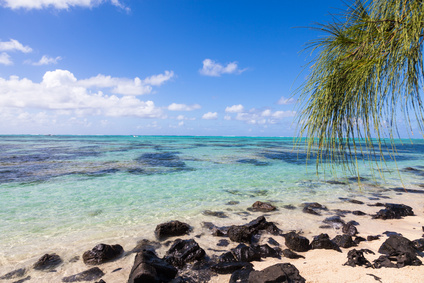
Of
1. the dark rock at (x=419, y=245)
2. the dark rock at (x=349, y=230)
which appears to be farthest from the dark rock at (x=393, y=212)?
the dark rock at (x=419, y=245)

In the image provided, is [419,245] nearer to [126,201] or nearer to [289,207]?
[289,207]

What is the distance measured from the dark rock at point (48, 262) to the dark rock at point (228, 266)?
3318mm

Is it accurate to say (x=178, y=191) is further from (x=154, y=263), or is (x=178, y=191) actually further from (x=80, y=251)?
(x=154, y=263)

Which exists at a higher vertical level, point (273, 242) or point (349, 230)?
point (349, 230)

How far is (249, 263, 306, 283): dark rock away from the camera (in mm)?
3334

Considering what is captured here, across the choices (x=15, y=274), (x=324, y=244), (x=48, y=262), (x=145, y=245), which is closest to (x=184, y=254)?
(x=145, y=245)

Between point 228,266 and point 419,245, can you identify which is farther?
point 419,245

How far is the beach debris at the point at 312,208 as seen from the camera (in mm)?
7794

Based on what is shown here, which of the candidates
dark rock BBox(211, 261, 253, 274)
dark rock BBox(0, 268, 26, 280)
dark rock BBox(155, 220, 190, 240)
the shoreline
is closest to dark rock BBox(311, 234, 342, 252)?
the shoreline

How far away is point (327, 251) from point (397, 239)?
1.34m

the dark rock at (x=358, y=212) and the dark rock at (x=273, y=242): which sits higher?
the dark rock at (x=273, y=242)

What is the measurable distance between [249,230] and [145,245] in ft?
8.54

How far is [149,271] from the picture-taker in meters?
3.58

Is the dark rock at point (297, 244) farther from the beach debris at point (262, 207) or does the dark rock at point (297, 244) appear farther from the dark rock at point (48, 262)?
the dark rock at point (48, 262)
